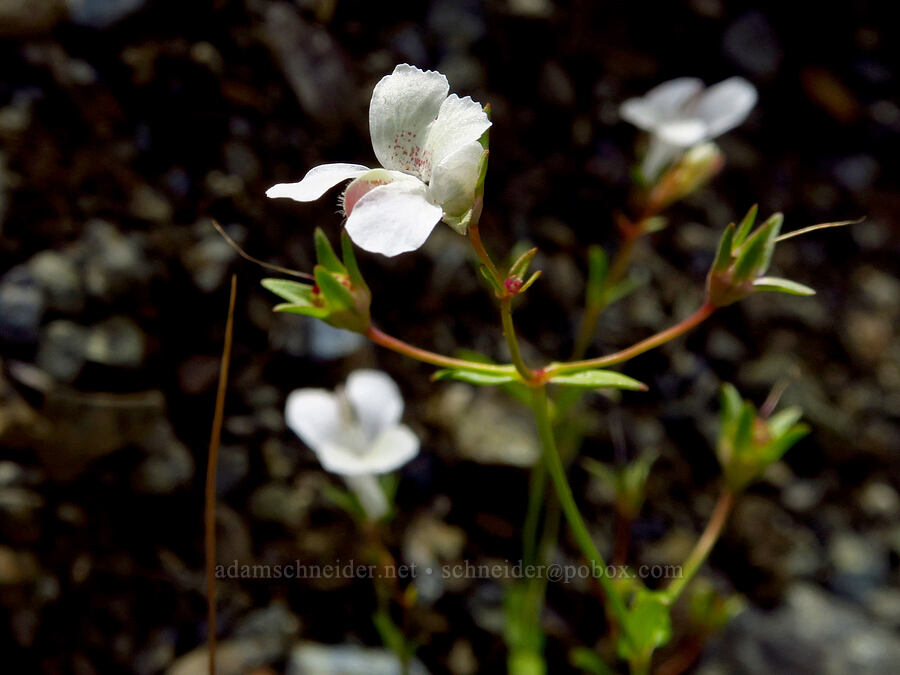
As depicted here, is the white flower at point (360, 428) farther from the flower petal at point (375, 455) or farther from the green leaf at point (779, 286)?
the green leaf at point (779, 286)

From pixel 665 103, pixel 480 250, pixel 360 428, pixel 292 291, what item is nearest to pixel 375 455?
pixel 360 428

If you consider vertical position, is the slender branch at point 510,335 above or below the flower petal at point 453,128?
below

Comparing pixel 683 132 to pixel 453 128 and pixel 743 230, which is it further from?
pixel 453 128

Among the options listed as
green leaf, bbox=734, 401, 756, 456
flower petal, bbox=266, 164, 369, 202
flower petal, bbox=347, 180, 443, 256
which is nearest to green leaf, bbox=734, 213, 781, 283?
green leaf, bbox=734, 401, 756, 456

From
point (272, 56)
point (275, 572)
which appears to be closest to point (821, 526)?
point (275, 572)

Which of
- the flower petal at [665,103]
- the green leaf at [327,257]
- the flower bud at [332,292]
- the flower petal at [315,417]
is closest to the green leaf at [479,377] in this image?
the flower bud at [332,292]

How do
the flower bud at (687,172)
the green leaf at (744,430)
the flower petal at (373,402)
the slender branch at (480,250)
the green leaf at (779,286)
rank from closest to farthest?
1. the slender branch at (480,250)
2. the green leaf at (779,286)
3. the green leaf at (744,430)
4. the flower petal at (373,402)
5. the flower bud at (687,172)

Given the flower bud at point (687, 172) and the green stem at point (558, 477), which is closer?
the green stem at point (558, 477)

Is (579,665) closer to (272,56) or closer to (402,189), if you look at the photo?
(402,189)
